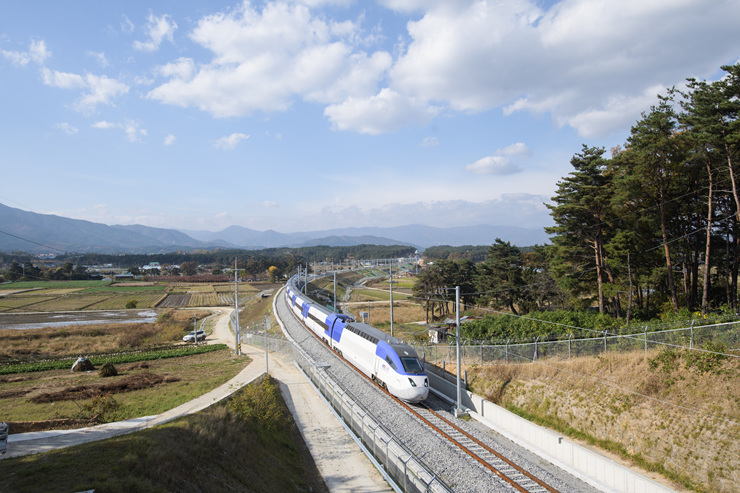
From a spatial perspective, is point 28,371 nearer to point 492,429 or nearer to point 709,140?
point 492,429

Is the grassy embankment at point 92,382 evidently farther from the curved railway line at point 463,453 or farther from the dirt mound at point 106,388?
the curved railway line at point 463,453

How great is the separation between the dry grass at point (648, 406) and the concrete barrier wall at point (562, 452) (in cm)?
188

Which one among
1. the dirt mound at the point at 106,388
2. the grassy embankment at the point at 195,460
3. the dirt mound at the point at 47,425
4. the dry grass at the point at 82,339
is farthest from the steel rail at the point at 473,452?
the dry grass at the point at 82,339

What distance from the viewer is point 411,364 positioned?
2347cm

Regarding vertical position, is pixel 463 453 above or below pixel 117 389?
above

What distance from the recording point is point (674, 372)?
18.7 m

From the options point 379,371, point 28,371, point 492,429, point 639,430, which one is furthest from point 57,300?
point 639,430

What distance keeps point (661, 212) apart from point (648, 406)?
51.8 feet

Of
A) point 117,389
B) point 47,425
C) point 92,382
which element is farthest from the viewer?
point 92,382

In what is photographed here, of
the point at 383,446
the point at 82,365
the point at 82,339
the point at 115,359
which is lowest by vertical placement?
the point at 82,339

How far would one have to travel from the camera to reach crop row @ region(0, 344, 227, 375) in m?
35.6

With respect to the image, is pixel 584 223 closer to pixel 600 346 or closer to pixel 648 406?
pixel 600 346

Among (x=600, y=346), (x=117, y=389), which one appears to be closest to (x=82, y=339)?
(x=117, y=389)

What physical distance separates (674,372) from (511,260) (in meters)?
35.9
